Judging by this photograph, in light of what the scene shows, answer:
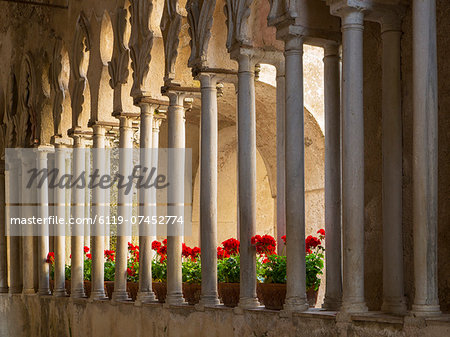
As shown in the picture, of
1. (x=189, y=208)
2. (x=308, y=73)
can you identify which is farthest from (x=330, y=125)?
(x=189, y=208)

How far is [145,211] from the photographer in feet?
35.1

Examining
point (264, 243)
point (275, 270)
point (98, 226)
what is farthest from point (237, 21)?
point (98, 226)

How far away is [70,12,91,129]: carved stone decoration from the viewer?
12.7 m

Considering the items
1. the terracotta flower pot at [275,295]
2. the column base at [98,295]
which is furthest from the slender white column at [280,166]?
the column base at [98,295]

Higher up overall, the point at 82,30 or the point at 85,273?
the point at 82,30

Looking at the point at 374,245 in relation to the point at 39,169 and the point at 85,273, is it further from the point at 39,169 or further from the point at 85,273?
the point at 39,169

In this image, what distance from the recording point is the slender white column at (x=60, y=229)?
535 inches

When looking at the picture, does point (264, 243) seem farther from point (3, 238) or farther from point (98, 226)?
point (3, 238)

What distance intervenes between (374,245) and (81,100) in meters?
6.99

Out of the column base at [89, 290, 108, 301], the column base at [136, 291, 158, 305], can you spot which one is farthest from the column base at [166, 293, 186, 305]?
the column base at [89, 290, 108, 301]

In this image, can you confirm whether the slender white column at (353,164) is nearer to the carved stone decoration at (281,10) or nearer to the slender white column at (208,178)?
the carved stone decoration at (281,10)

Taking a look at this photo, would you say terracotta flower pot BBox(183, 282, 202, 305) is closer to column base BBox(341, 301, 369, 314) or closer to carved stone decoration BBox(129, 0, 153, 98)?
carved stone decoration BBox(129, 0, 153, 98)

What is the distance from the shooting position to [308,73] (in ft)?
41.1

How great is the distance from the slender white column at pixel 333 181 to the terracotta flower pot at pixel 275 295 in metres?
0.57
